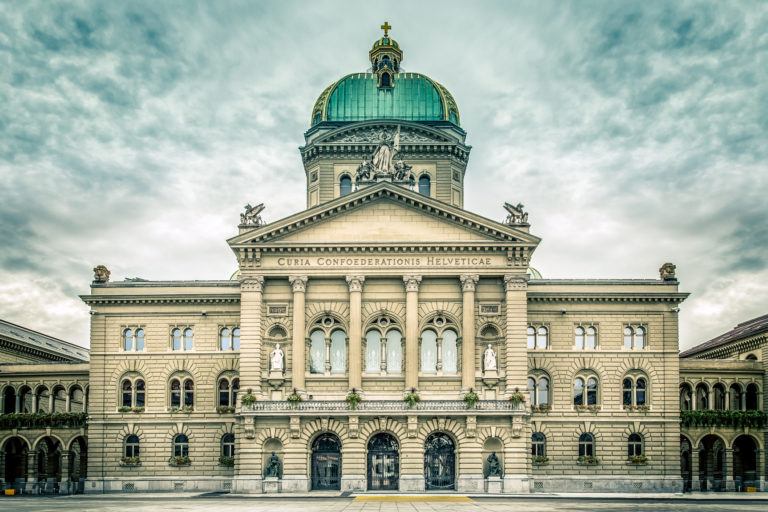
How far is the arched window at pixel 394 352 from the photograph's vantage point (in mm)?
61719

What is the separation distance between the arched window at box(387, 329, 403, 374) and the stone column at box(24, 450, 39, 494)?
96.2 feet

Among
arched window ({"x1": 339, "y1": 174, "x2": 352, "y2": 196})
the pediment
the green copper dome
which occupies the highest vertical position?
the green copper dome

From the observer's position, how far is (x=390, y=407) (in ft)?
193

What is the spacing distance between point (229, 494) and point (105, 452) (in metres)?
12.1

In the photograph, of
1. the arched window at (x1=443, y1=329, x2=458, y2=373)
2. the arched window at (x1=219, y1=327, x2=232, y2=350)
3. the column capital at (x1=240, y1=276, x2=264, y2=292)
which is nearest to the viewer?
the column capital at (x1=240, y1=276, x2=264, y2=292)

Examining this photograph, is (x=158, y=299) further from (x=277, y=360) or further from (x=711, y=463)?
(x=711, y=463)

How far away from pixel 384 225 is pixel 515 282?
10.1m

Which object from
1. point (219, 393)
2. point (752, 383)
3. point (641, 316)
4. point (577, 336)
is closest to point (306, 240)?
point (219, 393)

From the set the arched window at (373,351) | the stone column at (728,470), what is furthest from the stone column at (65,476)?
the stone column at (728,470)

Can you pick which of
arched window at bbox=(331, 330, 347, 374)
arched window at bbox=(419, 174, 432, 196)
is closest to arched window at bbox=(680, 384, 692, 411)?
arched window at bbox=(419, 174, 432, 196)

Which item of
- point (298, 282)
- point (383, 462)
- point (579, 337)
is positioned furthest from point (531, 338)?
point (298, 282)

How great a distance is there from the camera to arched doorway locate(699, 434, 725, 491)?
6850 centimetres

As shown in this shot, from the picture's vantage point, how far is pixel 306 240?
203ft

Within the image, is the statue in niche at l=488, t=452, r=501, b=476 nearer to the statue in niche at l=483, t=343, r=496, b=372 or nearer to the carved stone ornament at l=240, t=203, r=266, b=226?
the statue in niche at l=483, t=343, r=496, b=372
